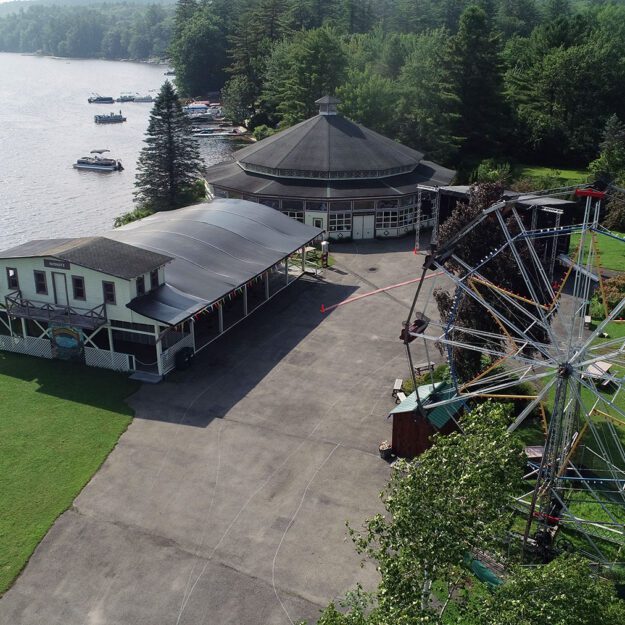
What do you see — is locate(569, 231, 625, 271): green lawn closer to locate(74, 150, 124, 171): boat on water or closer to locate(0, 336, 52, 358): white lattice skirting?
locate(0, 336, 52, 358): white lattice skirting

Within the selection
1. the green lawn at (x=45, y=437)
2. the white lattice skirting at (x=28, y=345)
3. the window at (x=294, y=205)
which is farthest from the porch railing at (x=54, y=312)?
the window at (x=294, y=205)

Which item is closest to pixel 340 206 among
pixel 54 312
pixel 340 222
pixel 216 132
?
pixel 340 222

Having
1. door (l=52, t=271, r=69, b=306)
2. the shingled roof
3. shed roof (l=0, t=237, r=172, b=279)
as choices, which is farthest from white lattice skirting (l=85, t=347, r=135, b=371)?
the shingled roof

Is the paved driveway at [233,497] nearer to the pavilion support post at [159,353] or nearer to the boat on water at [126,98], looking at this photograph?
the pavilion support post at [159,353]

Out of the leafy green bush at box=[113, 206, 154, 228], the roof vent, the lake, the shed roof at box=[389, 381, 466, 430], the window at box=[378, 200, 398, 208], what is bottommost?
the lake

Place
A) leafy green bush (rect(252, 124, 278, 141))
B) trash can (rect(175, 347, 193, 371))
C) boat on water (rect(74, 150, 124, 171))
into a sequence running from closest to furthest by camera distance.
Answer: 1. trash can (rect(175, 347, 193, 371))
2. boat on water (rect(74, 150, 124, 171))
3. leafy green bush (rect(252, 124, 278, 141))

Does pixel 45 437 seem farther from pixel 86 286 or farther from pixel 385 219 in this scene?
pixel 385 219

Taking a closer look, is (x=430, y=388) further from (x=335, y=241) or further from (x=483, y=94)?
(x=483, y=94)
